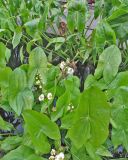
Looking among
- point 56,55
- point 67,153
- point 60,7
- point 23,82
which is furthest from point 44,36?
point 67,153

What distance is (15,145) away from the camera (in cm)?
96

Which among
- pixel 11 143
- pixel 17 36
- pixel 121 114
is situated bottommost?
pixel 11 143

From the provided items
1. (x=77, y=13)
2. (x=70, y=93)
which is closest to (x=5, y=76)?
(x=70, y=93)

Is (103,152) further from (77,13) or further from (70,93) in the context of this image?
(77,13)

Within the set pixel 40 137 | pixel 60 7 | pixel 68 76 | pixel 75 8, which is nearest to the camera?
pixel 40 137

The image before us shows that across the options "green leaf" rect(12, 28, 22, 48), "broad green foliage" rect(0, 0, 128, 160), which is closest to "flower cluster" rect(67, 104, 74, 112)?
"broad green foliage" rect(0, 0, 128, 160)

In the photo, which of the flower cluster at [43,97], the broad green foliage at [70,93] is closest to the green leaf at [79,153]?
the broad green foliage at [70,93]

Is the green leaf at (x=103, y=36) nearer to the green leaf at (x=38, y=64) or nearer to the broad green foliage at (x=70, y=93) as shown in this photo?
the broad green foliage at (x=70, y=93)

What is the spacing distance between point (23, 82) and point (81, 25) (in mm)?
248

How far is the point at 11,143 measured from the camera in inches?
37.6

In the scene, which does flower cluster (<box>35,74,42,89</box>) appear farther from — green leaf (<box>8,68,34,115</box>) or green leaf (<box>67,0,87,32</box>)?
green leaf (<box>67,0,87,32</box>)

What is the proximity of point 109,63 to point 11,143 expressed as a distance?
296 mm

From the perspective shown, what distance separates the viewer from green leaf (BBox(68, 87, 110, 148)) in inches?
27.3

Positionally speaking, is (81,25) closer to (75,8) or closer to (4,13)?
(75,8)
